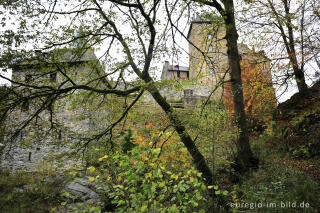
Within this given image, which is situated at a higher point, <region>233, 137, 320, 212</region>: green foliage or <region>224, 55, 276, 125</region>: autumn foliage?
<region>224, 55, 276, 125</region>: autumn foliage

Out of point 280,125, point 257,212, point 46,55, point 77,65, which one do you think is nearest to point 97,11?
point 77,65

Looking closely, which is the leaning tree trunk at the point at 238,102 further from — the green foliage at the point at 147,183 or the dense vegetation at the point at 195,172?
the green foliage at the point at 147,183

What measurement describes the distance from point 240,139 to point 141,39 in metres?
3.91

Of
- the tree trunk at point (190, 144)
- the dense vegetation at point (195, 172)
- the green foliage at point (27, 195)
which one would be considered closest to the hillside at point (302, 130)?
the dense vegetation at point (195, 172)

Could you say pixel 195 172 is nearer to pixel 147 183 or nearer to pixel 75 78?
pixel 147 183

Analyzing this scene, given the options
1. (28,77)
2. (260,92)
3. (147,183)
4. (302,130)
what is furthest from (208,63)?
(302,130)

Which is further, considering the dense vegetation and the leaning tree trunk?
the leaning tree trunk

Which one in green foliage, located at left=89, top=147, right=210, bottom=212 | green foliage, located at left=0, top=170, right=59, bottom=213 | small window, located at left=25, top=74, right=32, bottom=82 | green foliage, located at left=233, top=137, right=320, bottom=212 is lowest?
green foliage, located at left=0, top=170, right=59, bottom=213

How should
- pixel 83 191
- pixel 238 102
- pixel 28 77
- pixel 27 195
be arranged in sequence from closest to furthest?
1. pixel 28 77
2. pixel 238 102
3. pixel 83 191
4. pixel 27 195

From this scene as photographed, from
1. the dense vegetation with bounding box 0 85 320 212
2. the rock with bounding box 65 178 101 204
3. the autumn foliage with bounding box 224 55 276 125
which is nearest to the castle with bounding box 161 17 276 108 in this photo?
the autumn foliage with bounding box 224 55 276 125

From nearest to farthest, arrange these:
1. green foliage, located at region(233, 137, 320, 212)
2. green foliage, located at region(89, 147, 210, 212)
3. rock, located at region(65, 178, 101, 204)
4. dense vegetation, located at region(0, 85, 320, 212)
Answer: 1. green foliage, located at region(89, 147, 210, 212)
2. dense vegetation, located at region(0, 85, 320, 212)
3. green foliage, located at region(233, 137, 320, 212)
4. rock, located at region(65, 178, 101, 204)

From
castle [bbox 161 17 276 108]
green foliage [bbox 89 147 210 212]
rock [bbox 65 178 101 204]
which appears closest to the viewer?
green foliage [bbox 89 147 210 212]

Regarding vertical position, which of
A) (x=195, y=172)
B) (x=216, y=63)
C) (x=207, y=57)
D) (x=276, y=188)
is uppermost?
Answer: (x=207, y=57)

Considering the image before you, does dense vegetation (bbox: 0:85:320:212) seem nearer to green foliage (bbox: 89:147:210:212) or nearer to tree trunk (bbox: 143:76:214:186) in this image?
green foliage (bbox: 89:147:210:212)
